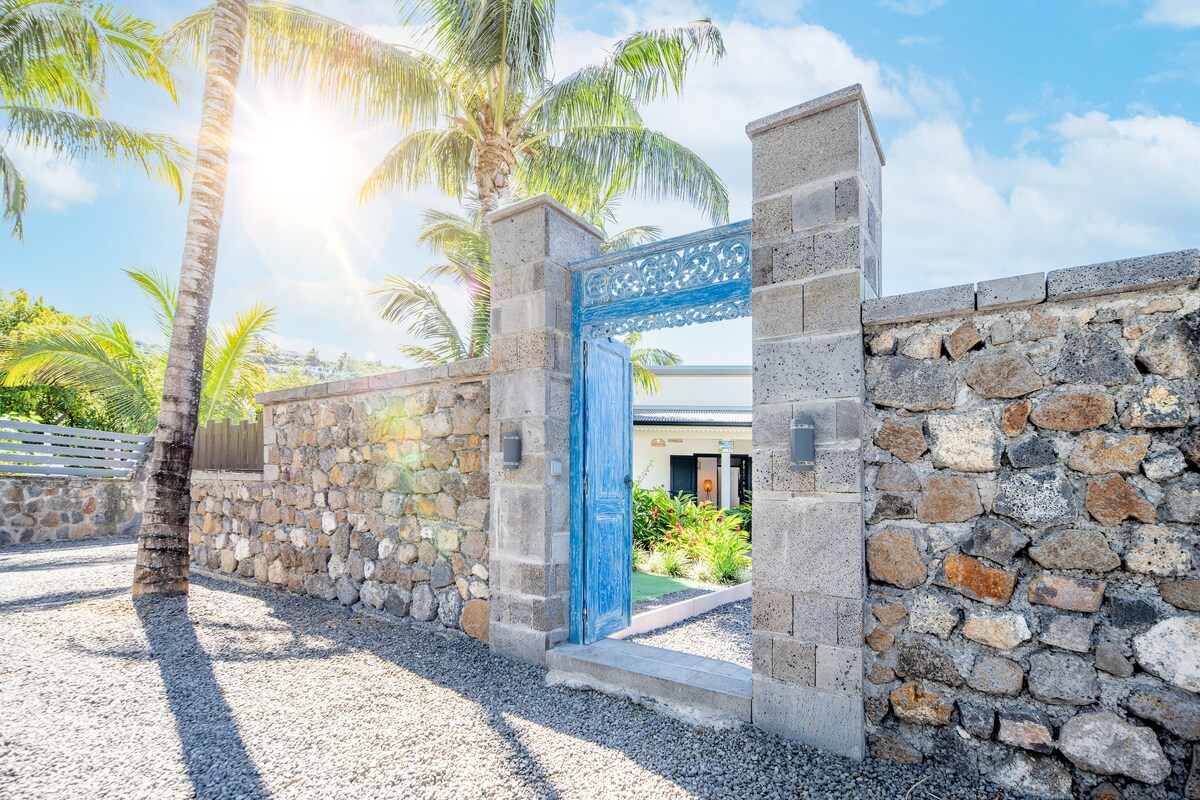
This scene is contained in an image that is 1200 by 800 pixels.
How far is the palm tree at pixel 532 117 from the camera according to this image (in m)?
7.74

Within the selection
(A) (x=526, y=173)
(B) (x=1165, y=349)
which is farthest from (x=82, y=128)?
(B) (x=1165, y=349)

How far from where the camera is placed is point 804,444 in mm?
3064

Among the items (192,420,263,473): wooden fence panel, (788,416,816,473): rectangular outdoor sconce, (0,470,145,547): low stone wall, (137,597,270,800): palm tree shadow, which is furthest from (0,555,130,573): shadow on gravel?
(788,416,816,473): rectangular outdoor sconce

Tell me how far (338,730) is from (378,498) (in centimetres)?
244

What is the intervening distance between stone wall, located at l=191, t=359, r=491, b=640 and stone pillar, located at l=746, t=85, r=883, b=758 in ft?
7.32

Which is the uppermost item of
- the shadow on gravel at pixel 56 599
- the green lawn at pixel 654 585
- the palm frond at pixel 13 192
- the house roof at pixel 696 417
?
the palm frond at pixel 13 192

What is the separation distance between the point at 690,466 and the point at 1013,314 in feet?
38.7

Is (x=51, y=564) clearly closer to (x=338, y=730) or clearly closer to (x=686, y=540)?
(x=338, y=730)

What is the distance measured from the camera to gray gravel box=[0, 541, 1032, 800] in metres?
2.69

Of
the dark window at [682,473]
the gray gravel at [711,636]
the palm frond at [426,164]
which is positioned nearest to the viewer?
the gray gravel at [711,636]

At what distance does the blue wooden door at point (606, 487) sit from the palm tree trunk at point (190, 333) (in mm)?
3898

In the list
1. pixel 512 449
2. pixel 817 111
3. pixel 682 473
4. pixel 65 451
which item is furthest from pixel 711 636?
pixel 65 451

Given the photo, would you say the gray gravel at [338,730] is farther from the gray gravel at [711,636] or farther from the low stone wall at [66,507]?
the low stone wall at [66,507]

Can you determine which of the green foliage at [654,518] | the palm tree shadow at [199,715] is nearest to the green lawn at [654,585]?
the green foliage at [654,518]
